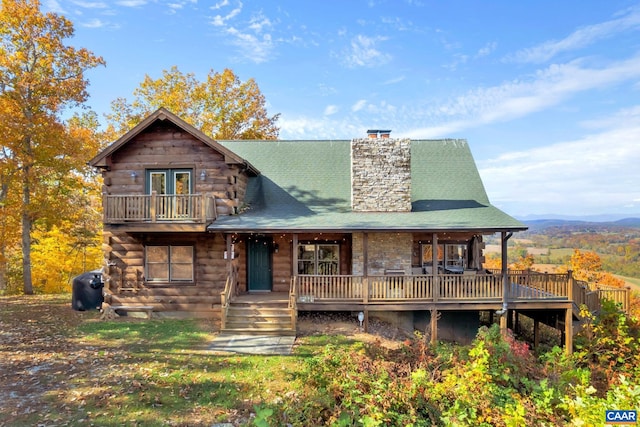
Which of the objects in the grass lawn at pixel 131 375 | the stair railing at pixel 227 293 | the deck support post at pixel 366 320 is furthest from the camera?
the deck support post at pixel 366 320

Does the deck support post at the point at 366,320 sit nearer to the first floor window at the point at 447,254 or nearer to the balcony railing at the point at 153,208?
the first floor window at the point at 447,254

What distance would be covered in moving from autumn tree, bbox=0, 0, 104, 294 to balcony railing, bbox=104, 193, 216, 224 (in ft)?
25.4

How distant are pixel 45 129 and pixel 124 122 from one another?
1218 cm

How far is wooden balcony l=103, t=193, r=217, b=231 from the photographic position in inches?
524

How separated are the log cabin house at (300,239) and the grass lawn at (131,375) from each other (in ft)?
6.19

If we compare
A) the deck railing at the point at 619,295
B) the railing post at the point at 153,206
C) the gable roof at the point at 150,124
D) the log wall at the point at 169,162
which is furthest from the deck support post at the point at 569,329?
the railing post at the point at 153,206

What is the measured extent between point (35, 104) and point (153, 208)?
10.8m

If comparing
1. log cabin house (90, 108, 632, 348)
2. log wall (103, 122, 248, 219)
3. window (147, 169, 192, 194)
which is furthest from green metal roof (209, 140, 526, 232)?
window (147, 169, 192, 194)

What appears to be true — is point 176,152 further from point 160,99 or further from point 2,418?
point 160,99

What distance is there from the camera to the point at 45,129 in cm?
1781

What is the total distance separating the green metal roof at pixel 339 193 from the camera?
43.8ft

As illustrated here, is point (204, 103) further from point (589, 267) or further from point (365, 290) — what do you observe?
point (589, 267)

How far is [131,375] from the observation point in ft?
29.2

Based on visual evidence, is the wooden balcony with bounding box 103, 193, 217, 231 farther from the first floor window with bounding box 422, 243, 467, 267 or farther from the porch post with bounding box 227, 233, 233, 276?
the first floor window with bounding box 422, 243, 467, 267
